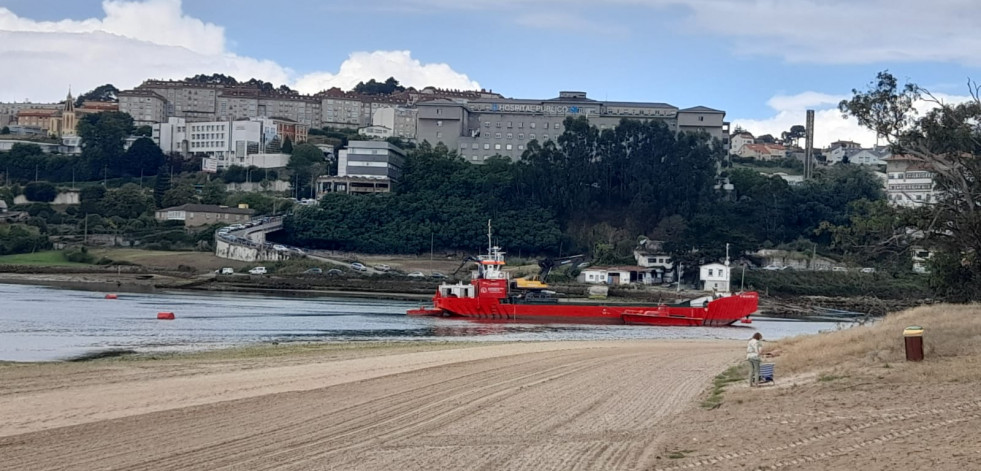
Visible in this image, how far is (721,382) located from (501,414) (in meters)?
7.57

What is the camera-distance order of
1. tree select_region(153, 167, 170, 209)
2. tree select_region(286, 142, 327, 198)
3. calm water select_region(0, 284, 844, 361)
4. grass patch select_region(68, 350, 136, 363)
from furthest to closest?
tree select_region(286, 142, 327, 198) → tree select_region(153, 167, 170, 209) → calm water select_region(0, 284, 844, 361) → grass patch select_region(68, 350, 136, 363)

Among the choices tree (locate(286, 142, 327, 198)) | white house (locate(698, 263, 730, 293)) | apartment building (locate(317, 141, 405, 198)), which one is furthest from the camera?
tree (locate(286, 142, 327, 198))

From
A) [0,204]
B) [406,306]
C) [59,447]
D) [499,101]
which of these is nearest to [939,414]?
[59,447]

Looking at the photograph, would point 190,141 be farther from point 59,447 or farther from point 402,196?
point 59,447

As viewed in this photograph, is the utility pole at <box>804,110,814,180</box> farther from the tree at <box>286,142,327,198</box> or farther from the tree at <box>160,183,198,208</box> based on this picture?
the tree at <box>160,183,198,208</box>

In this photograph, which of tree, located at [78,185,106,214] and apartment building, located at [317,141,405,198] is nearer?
tree, located at [78,185,106,214]

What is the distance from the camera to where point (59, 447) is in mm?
15016

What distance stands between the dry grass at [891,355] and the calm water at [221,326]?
65.1 ft

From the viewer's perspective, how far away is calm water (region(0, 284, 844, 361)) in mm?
38812

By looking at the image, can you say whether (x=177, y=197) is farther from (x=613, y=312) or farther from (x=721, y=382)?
(x=721, y=382)

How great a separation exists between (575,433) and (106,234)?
100099mm

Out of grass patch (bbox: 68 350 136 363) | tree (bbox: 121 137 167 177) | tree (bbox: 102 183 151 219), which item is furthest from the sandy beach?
tree (bbox: 121 137 167 177)

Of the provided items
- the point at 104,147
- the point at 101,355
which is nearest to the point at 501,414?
the point at 101,355

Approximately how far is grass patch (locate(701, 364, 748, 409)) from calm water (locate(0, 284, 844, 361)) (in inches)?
711
